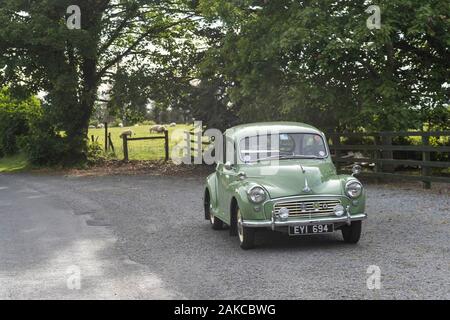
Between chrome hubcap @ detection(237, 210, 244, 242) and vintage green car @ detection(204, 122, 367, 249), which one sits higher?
vintage green car @ detection(204, 122, 367, 249)

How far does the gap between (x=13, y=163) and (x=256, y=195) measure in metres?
26.3

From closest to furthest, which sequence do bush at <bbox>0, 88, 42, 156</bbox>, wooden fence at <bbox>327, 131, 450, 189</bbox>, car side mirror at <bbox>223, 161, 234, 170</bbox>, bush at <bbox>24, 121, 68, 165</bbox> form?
1. car side mirror at <bbox>223, 161, 234, 170</bbox>
2. wooden fence at <bbox>327, 131, 450, 189</bbox>
3. bush at <bbox>24, 121, 68, 165</bbox>
4. bush at <bbox>0, 88, 42, 156</bbox>

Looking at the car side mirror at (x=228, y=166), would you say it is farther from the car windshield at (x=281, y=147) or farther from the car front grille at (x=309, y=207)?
the car front grille at (x=309, y=207)

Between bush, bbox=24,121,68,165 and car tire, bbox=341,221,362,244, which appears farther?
bush, bbox=24,121,68,165

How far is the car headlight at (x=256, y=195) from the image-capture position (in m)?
8.57

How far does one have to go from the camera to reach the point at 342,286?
21.6 ft

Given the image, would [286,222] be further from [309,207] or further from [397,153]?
[397,153]

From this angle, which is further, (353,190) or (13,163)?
(13,163)

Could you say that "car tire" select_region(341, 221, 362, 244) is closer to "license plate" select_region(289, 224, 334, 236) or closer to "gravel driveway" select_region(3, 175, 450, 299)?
Answer: "gravel driveway" select_region(3, 175, 450, 299)

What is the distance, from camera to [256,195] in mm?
8602

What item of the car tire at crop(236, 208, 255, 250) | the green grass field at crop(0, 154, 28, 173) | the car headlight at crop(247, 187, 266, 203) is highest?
the car headlight at crop(247, 187, 266, 203)

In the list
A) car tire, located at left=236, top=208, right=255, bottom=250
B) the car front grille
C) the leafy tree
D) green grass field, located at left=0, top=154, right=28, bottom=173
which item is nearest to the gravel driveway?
car tire, located at left=236, top=208, right=255, bottom=250

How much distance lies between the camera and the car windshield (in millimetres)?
9734

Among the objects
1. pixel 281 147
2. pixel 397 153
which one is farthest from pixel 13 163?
pixel 281 147
